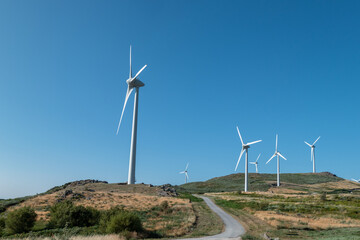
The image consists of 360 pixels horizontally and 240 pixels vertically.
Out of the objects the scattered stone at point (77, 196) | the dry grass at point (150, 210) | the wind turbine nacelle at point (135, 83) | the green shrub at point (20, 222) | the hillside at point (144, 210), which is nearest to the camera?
the hillside at point (144, 210)

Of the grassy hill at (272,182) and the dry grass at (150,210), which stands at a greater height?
the grassy hill at (272,182)

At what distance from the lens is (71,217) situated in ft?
125

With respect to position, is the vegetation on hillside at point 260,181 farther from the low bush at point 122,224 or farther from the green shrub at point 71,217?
the low bush at point 122,224

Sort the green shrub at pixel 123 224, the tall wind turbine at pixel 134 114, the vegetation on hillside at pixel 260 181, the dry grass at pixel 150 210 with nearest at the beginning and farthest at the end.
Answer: the green shrub at pixel 123 224 → the dry grass at pixel 150 210 → the tall wind turbine at pixel 134 114 → the vegetation on hillside at pixel 260 181

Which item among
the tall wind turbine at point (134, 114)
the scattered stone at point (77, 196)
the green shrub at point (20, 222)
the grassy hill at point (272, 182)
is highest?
the tall wind turbine at point (134, 114)

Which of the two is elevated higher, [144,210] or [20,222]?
[144,210]

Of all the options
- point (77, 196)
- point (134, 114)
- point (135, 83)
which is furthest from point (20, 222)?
point (135, 83)

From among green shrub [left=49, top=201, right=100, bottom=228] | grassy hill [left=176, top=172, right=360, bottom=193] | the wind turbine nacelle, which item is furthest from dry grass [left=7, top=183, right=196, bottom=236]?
grassy hill [left=176, top=172, right=360, bottom=193]

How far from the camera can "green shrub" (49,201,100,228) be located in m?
37.8

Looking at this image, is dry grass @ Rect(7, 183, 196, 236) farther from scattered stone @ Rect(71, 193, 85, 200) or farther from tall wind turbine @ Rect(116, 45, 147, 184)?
tall wind turbine @ Rect(116, 45, 147, 184)

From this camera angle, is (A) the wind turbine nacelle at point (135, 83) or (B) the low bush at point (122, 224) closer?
(B) the low bush at point (122, 224)

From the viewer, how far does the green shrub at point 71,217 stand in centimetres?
3784

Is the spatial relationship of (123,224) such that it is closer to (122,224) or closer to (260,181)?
(122,224)

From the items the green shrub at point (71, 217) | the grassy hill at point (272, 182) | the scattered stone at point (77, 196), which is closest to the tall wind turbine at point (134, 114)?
the scattered stone at point (77, 196)
